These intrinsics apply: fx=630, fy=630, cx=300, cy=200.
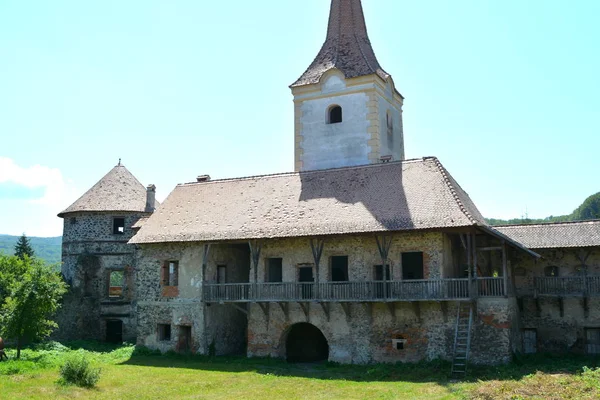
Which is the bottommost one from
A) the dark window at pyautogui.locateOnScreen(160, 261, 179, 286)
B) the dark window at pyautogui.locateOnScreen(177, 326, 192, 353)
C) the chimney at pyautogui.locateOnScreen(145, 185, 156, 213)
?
the dark window at pyautogui.locateOnScreen(177, 326, 192, 353)

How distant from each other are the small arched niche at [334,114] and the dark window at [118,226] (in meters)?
13.4

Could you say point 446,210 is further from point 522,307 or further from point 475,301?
point 522,307

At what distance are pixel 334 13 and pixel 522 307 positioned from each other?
61.5 ft

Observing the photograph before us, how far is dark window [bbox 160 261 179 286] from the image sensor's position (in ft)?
95.9

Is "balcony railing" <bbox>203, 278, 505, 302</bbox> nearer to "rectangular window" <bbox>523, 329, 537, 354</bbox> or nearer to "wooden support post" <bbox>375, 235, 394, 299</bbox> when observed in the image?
"wooden support post" <bbox>375, 235, 394, 299</bbox>

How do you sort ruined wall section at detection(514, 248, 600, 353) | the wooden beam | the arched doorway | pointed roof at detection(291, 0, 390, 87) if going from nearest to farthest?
the wooden beam → ruined wall section at detection(514, 248, 600, 353) → the arched doorway → pointed roof at detection(291, 0, 390, 87)

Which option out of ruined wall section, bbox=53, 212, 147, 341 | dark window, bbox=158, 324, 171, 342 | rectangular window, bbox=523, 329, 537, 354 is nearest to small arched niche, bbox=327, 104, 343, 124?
ruined wall section, bbox=53, 212, 147, 341

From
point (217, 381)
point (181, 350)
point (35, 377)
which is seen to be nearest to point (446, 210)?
point (217, 381)

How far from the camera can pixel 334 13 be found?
3550 centimetres

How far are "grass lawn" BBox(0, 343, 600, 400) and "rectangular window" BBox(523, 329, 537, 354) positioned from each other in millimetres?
2460

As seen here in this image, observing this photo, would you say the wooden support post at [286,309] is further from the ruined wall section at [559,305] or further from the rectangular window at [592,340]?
the rectangular window at [592,340]

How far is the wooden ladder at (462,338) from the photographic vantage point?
71.8 feet

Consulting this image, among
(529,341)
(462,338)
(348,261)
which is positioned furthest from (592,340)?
(348,261)

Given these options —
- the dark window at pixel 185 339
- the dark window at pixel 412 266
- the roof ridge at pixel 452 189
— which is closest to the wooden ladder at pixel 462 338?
the roof ridge at pixel 452 189
